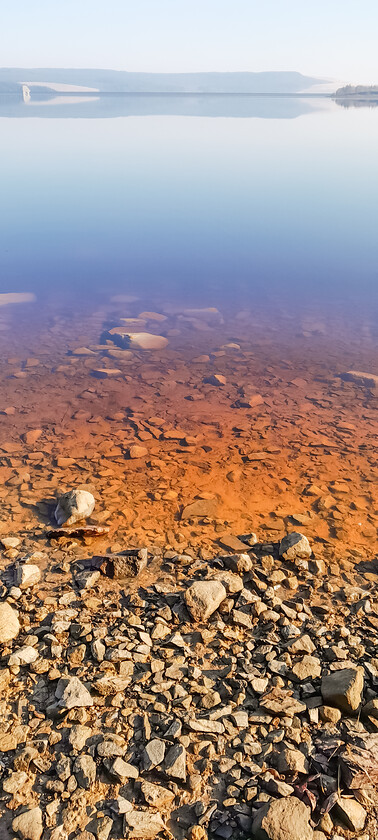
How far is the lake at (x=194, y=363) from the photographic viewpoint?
7.68m

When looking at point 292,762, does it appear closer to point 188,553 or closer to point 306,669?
point 306,669

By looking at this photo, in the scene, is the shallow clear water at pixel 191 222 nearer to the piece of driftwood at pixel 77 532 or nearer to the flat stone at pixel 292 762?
the piece of driftwood at pixel 77 532

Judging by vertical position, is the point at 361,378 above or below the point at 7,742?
below

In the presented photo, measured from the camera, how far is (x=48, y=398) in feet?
34.8

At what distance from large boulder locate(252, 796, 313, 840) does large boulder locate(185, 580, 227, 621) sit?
1.79 metres

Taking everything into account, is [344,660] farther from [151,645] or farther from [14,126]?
[14,126]

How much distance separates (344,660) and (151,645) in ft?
5.10

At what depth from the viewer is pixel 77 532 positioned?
6.59m

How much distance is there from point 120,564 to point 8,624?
126cm

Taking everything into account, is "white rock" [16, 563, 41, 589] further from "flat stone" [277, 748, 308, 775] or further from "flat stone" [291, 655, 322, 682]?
"flat stone" [277, 748, 308, 775]

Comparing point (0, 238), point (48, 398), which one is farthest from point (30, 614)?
point (0, 238)

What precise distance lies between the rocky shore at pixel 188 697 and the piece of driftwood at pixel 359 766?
0.03 feet

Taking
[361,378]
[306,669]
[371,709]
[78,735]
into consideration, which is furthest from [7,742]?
[361,378]

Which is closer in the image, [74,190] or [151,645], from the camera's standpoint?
[151,645]
